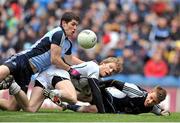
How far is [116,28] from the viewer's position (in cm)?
2477

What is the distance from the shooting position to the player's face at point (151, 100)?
14164 millimetres

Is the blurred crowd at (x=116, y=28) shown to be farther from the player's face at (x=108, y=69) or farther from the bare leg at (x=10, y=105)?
the player's face at (x=108, y=69)

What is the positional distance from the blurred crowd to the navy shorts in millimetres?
7948

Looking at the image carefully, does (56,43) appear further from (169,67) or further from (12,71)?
(169,67)

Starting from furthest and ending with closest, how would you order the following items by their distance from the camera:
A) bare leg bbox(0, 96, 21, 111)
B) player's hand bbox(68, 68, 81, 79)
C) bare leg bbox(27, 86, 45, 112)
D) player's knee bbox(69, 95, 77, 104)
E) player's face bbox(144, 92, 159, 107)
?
bare leg bbox(0, 96, 21, 111) → bare leg bbox(27, 86, 45, 112) → player's hand bbox(68, 68, 81, 79) → player's knee bbox(69, 95, 77, 104) → player's face bbox(144, 92, 159, 107)

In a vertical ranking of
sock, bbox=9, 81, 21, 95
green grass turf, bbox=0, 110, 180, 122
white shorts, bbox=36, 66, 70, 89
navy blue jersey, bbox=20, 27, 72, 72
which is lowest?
green grass turf, bbox=0, 110, 180, 122

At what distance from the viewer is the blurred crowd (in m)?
23.2

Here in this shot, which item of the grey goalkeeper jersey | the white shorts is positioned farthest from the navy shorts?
the grey goalkeeper jersey

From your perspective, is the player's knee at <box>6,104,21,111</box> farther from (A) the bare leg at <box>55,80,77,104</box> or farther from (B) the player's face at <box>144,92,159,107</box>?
(B) the player's face at <box>144,92,159,107</box>

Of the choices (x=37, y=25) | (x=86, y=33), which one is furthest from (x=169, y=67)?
(x=86, y=33)

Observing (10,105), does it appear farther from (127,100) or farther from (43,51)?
(127,100)

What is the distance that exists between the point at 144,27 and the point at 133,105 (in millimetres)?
10217

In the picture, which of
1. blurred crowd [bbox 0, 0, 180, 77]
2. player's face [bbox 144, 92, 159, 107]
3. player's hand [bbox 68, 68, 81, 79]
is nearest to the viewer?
player's face [bbox 144, 92, 159, 107]

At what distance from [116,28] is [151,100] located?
35.1ft
